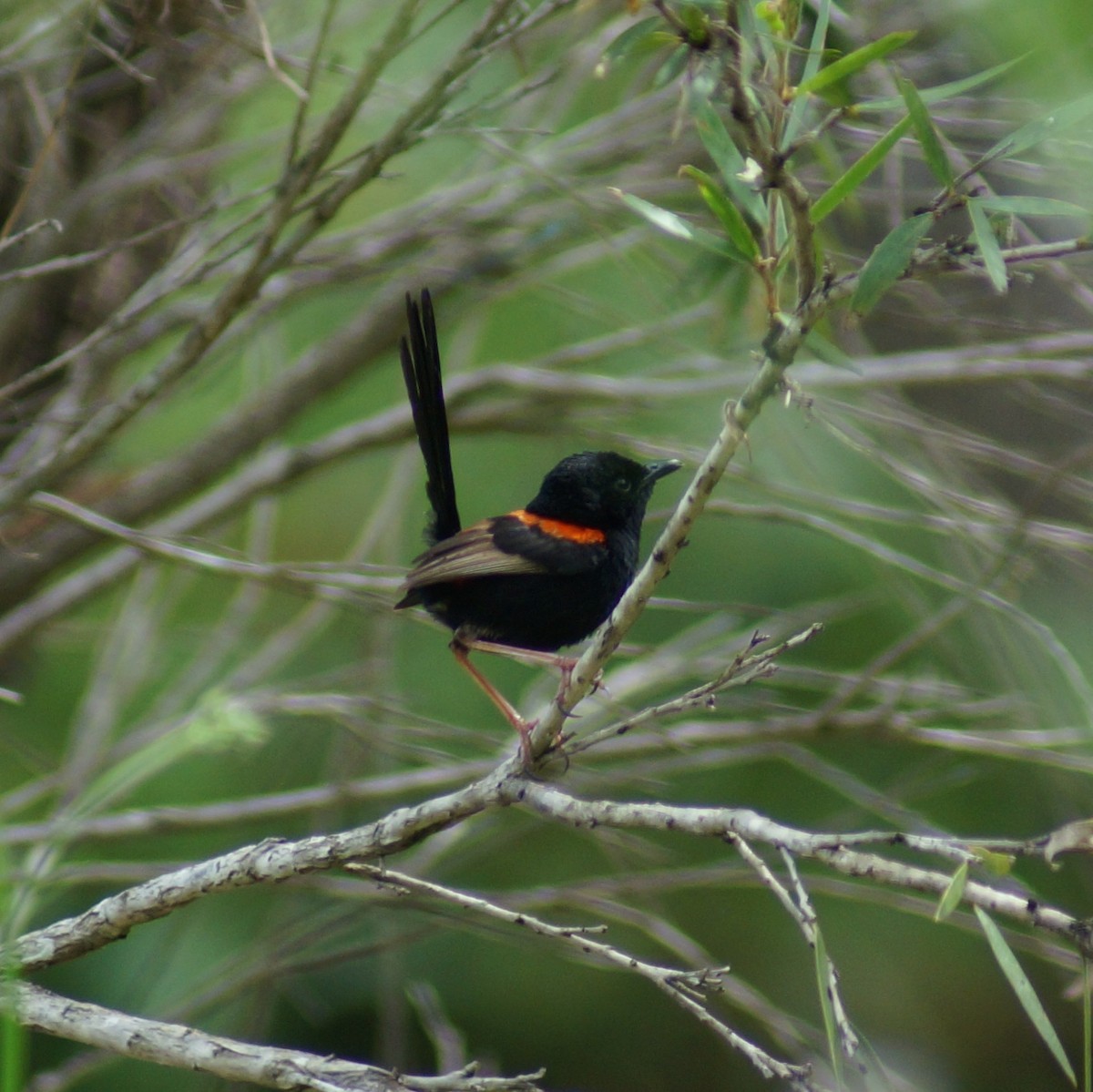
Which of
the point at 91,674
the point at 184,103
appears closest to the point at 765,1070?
the point at 184,103

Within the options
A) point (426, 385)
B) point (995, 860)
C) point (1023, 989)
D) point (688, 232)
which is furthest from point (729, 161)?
point (426, 385)

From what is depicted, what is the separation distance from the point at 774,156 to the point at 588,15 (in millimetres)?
3121

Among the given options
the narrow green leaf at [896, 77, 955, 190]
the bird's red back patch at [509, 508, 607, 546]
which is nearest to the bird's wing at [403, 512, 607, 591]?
the bird's red back patch at [509, 508, 607, 546]

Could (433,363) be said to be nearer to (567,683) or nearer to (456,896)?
(567,683)

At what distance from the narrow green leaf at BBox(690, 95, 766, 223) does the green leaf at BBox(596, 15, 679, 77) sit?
0.14m

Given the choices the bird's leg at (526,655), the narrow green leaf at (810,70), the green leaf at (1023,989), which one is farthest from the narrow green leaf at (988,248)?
the bird's leg at (526,655)

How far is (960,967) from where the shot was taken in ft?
18.4

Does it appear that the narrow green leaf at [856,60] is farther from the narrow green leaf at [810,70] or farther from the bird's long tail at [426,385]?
the bird's long tail at [426,385]

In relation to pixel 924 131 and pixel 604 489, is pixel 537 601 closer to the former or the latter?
pixel 604 489

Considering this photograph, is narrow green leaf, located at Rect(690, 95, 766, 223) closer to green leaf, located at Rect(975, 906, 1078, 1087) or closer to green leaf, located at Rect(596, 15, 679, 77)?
green leaf, located at Rect(596, 15, 679, 77)

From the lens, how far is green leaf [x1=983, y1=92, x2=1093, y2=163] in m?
1.38

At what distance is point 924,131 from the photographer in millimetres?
1531

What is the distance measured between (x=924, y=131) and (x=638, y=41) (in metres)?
0.51

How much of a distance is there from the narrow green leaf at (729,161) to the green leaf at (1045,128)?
34 centimetres
